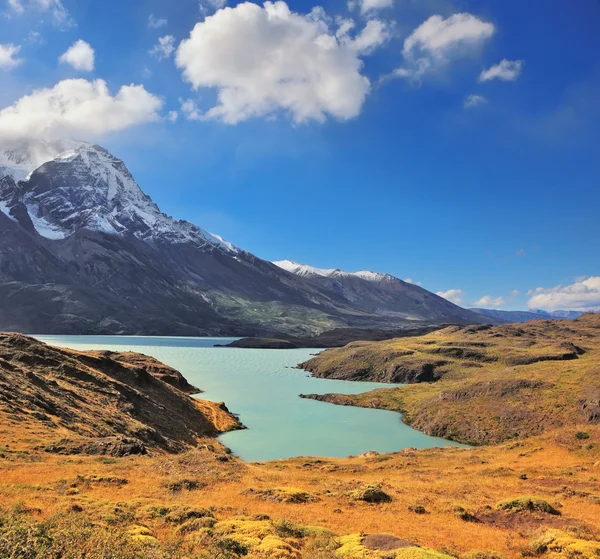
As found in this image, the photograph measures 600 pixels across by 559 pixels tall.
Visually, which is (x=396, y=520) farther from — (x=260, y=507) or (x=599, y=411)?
(x=599, y=411)

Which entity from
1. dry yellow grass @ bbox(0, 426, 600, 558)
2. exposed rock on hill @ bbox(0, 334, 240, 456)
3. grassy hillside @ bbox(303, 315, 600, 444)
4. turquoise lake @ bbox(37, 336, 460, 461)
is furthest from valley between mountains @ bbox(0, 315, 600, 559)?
turquoise lake @ bbox(37, 336, 460, 461)

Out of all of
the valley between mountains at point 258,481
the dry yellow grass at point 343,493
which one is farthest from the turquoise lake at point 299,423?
the dry yellow grass at point 343,493

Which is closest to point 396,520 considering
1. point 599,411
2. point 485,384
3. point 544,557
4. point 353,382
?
point 544,557

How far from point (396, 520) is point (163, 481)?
16.9 metres

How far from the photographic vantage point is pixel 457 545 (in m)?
23.0

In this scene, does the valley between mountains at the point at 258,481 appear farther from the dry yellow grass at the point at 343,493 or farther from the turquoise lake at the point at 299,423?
the turquoise lake at the point at 299,423

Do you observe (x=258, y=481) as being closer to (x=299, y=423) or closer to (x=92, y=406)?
(x=92, y=406)

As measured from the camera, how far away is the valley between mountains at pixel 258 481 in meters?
20.5

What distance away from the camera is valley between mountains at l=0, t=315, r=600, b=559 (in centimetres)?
2053

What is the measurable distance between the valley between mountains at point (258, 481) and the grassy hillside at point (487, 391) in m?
0.51

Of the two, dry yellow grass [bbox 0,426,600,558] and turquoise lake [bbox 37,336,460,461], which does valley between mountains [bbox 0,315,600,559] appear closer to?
dry yellow grass [bbox 0,426,600,558]

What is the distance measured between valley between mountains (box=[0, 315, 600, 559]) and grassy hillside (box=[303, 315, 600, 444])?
512 mm

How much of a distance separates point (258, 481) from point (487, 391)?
7253 cm

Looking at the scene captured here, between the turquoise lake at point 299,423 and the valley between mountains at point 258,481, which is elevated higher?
the valley between mountains at point 258,481
